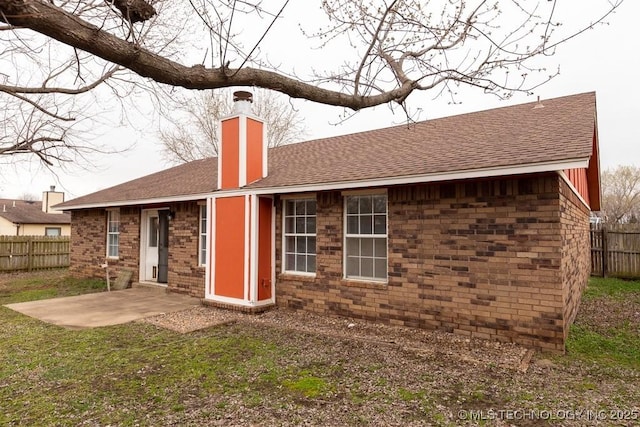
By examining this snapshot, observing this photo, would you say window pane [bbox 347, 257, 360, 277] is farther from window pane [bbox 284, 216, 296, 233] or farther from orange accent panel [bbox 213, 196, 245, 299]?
orange accent panel [bbox 213, 196, 245, 299]

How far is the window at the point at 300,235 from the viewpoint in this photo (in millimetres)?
8297

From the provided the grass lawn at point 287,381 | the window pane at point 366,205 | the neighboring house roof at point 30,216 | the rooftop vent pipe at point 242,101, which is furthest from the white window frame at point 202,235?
the neighboring house roof at point 30,216

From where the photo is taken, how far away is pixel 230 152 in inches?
366

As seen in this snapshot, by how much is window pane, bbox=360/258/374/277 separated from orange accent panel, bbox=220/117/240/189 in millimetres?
3665

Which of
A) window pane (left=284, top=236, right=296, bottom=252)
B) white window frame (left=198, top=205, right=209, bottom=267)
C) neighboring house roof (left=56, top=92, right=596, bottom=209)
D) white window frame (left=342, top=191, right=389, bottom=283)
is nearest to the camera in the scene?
neighboring house roof (left=56, top=92, right=596, bottom=209)

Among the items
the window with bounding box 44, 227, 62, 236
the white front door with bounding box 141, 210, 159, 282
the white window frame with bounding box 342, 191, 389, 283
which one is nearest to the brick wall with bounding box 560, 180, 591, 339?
the white window frame with bounding box 342, 191, 389, 283

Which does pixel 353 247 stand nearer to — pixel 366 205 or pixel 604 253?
pixel 366 205

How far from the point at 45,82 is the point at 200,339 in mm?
8395

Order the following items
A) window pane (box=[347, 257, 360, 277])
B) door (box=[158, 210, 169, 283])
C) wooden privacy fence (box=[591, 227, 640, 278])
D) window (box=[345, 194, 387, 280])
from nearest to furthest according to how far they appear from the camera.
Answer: window (box=[345, 194, 387, 280]), window pane (box=[347, 257, 360, 277]), door (box=[158, 210, 169, 283]), wooden privacy fence (box=[591, 227, 640, 278])

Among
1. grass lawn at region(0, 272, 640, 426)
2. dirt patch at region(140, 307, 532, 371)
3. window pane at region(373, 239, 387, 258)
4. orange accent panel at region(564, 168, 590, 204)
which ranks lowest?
grass lawn at region(0, 272, 640, 426)

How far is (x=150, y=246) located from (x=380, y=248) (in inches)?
317

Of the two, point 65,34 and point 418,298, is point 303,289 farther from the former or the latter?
point 65,34

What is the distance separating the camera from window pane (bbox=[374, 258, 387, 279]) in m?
7.21

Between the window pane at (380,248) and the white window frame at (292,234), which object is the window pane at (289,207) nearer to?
the white window frame at (292,234)
